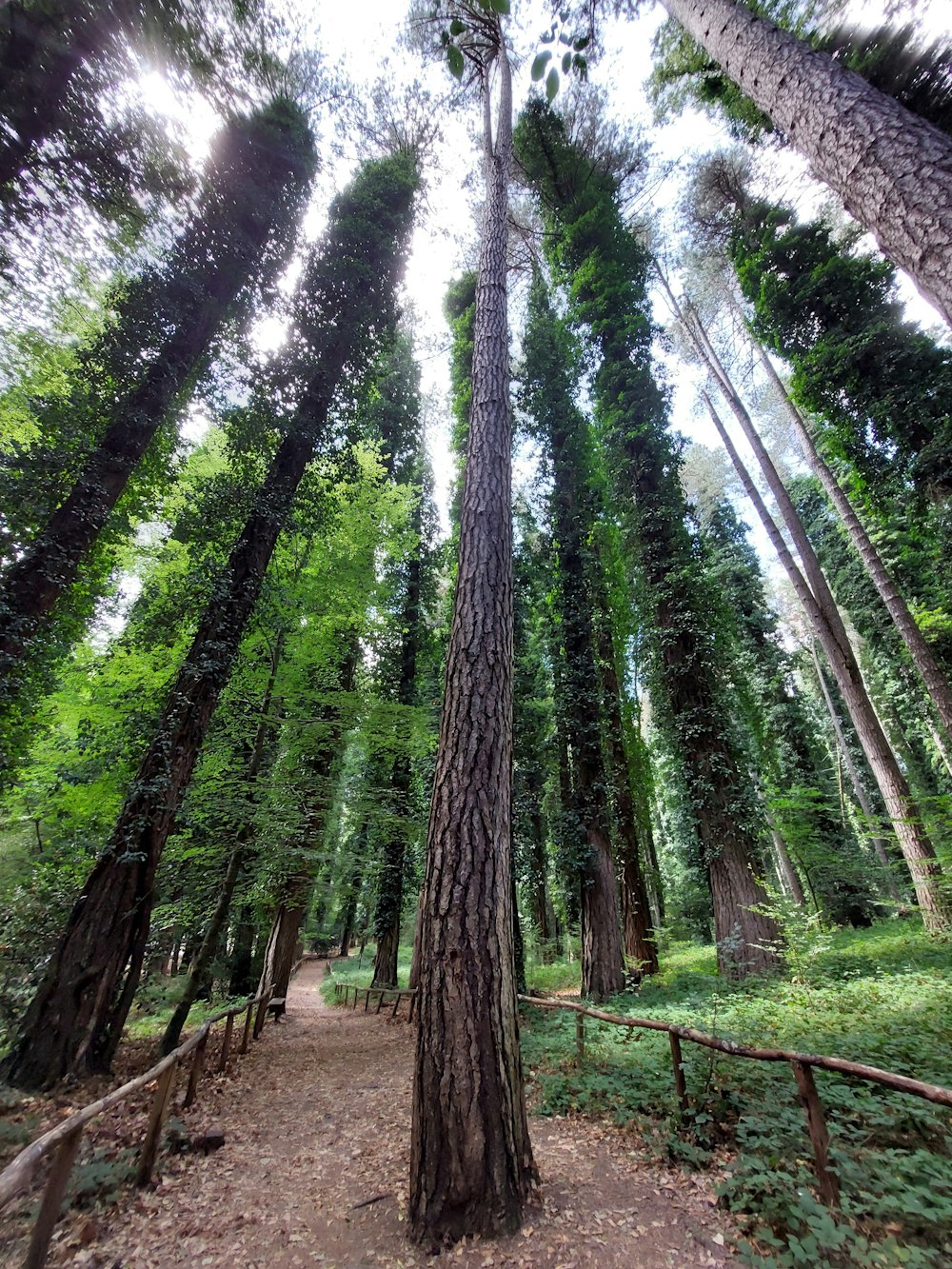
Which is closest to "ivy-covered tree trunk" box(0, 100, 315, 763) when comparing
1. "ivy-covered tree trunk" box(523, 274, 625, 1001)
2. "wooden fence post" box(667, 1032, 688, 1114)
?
"ivy-covered tree trunk" box(523, 274, 625, 1001)

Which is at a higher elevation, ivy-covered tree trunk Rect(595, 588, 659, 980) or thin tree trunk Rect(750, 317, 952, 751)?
thin tree trunk Rect(750, 317, 952, 751)

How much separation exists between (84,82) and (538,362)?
939cm

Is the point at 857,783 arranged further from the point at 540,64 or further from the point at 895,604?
the point at 540,64

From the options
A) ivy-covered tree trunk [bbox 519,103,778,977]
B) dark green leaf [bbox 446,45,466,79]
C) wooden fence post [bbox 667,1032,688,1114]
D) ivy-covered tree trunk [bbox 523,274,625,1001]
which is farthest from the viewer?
ivy-covered tree trunk [bbox 523,274,625,1001]

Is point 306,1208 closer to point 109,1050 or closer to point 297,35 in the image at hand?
point 109,1050

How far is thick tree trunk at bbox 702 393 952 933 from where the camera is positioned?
24.1 feet

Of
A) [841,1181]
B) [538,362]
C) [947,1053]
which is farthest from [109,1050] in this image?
[538,362]

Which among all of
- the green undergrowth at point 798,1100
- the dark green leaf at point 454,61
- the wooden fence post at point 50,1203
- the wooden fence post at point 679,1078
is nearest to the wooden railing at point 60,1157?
the wooden fence post at point 50,1203

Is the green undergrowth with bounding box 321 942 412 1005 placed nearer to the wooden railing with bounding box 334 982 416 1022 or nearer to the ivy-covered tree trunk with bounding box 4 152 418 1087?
the wooden railing with bounding box 334 982 416 1022

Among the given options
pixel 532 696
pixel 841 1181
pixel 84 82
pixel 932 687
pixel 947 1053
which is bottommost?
pixel 841 1181

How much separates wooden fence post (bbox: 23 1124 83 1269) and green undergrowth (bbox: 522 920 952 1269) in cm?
296

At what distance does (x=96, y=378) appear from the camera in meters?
6.46

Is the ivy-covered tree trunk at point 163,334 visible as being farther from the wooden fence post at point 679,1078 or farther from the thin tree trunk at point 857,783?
the thin tree trunk at point 857,783

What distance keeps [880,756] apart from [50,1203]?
10.8 m
